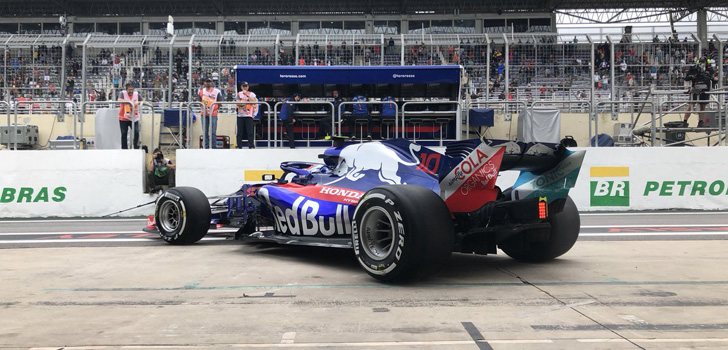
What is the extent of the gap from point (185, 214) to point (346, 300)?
13.2 feet

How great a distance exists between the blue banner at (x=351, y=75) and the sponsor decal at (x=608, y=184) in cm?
601

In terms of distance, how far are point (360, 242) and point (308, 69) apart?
14.3 metres

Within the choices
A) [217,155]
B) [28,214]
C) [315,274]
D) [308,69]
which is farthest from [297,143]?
[315,274]

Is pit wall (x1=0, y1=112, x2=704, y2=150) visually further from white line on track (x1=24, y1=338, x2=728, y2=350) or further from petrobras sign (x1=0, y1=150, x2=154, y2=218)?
white line on track (x1=24, y1=338, x2=728, y2=350)

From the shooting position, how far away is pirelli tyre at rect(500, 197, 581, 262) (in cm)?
684

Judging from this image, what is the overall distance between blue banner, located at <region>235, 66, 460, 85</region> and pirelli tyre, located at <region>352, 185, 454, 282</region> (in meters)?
14.0

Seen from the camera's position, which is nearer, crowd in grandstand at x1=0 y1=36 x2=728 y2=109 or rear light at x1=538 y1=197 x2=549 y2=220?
rear light at x1=538 y1=197 x2=549 y2=220

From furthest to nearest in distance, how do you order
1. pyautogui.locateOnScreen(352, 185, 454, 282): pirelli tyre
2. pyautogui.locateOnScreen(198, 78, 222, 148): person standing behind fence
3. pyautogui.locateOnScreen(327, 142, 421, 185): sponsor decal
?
pyautogui.locateOnScreen(198, 78, 222, 148): person standing behind fence, pyautogui.locateOnScreen(327, 142, 421, 185): sponsor decal, pyautogui.locateOnScreen(352, 185, 454, 282): pirelli tyre

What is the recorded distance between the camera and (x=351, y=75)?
19.7 m

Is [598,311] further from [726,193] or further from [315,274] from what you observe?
[726,193]

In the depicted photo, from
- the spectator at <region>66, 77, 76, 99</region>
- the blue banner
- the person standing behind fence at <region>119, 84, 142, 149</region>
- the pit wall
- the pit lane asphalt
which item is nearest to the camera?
the pit lane asphalt

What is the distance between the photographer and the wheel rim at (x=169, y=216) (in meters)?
8.80

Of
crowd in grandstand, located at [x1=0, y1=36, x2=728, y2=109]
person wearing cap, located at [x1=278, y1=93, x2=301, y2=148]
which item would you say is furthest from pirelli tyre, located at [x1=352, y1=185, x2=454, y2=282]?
crowd in grandstand, located at [x1=0, y1=36, x2=728, y2=109]

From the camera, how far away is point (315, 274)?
6469mm
